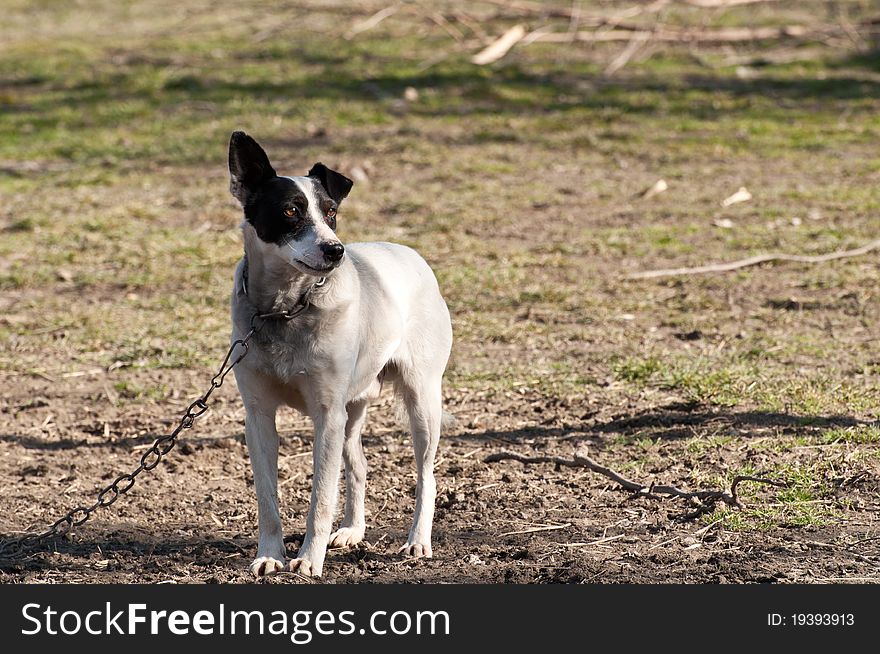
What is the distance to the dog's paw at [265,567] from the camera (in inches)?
171

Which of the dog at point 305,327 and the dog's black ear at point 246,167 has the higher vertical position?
the dog's black ear at point 246,167

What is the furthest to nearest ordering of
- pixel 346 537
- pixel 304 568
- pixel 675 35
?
1. pixel 675 35
2. pixel 346 537
3. pixel 304 568

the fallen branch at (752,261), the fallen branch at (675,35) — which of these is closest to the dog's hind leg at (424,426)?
the fallen branch at (752,261)

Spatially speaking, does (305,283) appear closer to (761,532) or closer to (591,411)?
(761,532)

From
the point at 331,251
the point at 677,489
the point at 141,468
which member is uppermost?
the point at 331,251

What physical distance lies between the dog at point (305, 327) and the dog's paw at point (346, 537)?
24 centimetres

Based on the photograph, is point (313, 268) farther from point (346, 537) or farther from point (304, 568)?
point (346, 537)

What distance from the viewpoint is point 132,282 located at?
347 inches

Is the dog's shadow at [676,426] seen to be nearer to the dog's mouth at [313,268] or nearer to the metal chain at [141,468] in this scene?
the metal chain at [141,468]

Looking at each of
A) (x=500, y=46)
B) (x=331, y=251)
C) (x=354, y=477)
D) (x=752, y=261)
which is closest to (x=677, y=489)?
(x=354, y=477)

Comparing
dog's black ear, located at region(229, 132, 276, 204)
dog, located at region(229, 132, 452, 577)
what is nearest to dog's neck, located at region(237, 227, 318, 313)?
dog, located at region(229, 132, 452, 577)

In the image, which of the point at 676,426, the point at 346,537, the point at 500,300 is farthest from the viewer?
the point at 500,300

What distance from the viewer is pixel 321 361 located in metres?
4.27

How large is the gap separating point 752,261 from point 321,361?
17.7ft
